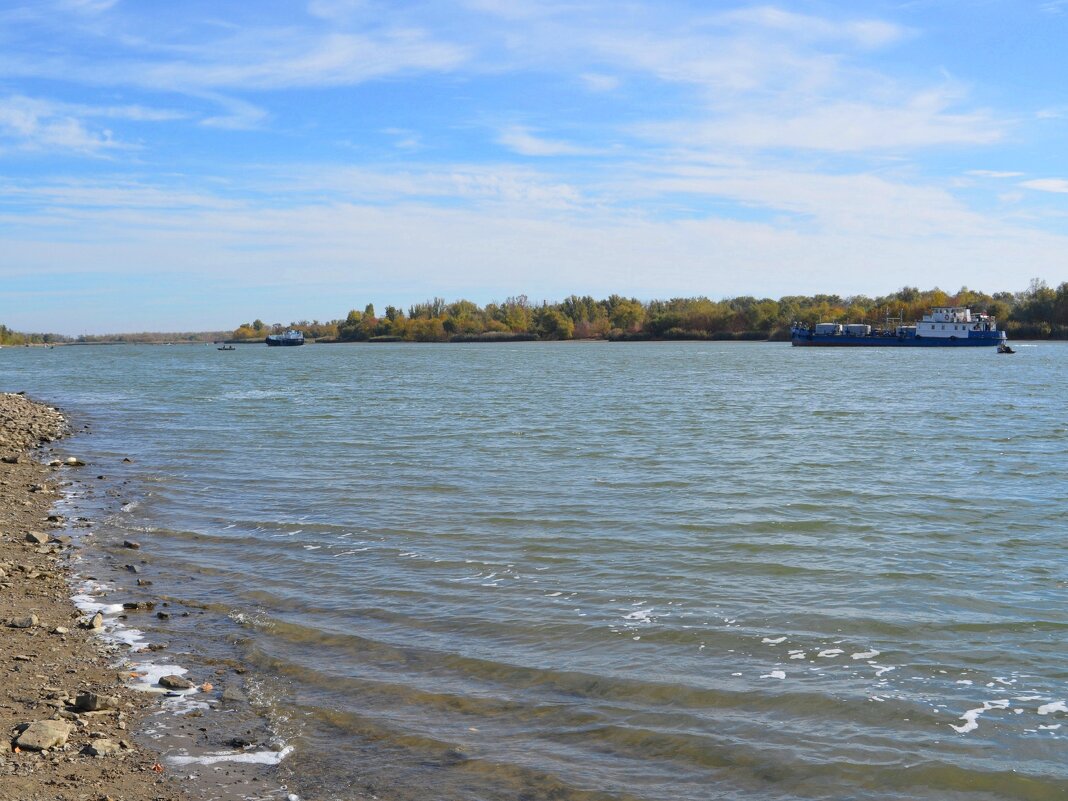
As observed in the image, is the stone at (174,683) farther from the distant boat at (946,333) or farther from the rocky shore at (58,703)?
the distant boat at (946,333)

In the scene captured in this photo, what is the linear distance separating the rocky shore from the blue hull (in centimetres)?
13781

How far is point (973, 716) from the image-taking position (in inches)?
329

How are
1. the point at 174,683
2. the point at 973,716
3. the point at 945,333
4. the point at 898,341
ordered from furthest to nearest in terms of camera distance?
the point at 898,341
the point at 945,333
the point at 174,683
the point at 973,716

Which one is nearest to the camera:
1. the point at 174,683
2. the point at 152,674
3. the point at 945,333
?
the point at 174,683

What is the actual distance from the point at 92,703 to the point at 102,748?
3.12 ft

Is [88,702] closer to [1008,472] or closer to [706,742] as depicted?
[706,742]

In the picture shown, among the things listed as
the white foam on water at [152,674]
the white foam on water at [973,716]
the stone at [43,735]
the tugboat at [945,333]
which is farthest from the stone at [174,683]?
the tugboat at [945,333]

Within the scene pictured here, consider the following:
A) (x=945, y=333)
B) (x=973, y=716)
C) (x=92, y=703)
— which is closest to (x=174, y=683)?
(x=92, y=703)

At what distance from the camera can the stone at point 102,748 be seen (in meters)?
6.95

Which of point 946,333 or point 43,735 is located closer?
point 43,735

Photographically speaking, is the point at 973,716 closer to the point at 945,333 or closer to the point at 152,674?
the point at 152,674

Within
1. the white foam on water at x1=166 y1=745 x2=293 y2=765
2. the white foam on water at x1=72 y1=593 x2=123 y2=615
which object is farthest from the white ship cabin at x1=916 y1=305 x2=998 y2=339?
the white foam on water at x1=166 y1=745 x2=293 y2=765

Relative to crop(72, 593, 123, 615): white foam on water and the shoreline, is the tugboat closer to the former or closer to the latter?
crop(72, 593, 123, 615): white foam on water

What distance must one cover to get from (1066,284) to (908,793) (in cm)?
18155
